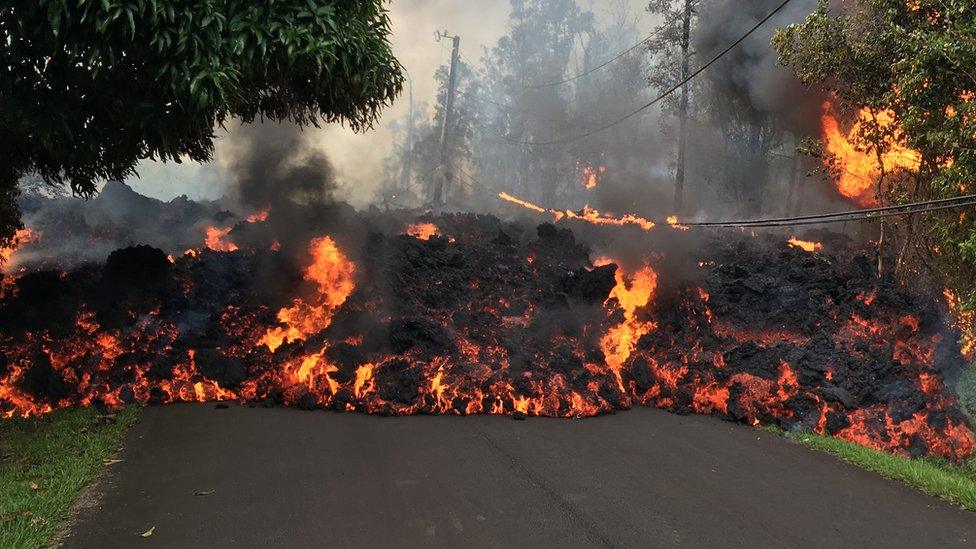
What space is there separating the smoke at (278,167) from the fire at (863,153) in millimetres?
12638

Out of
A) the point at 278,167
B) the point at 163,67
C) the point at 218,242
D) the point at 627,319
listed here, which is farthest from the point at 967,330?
the point at 218,242

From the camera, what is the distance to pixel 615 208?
2962 centimetres

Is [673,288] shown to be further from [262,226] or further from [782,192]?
[782,192]

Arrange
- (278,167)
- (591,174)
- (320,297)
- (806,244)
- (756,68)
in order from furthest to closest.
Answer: (591,174) < (756,68) < (806,244) < (278,167) < (320,297)

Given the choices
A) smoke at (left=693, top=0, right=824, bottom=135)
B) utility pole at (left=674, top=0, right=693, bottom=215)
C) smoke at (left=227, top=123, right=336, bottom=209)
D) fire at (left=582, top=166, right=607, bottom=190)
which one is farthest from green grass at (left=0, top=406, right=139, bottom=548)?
fire at (left=582, top=166, right=607, bottom=190)

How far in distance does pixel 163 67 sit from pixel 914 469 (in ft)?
32.0

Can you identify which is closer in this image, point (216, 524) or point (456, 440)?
point (216, 524)

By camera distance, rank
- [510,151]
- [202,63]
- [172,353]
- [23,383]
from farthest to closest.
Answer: [510,151]
[172,353]
[23,383]
[202,63]

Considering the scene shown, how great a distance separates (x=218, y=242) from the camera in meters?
16.5

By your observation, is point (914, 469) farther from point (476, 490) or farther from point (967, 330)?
point (476, 490)

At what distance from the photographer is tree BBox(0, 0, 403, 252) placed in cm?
497

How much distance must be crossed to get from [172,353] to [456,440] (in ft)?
18.6

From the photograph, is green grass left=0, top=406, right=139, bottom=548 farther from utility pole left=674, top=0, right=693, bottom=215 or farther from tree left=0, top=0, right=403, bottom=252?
utility pole left=674, top=0, right=693, bottom=215

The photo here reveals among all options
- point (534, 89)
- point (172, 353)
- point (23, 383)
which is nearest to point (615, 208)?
point (172, 353)
